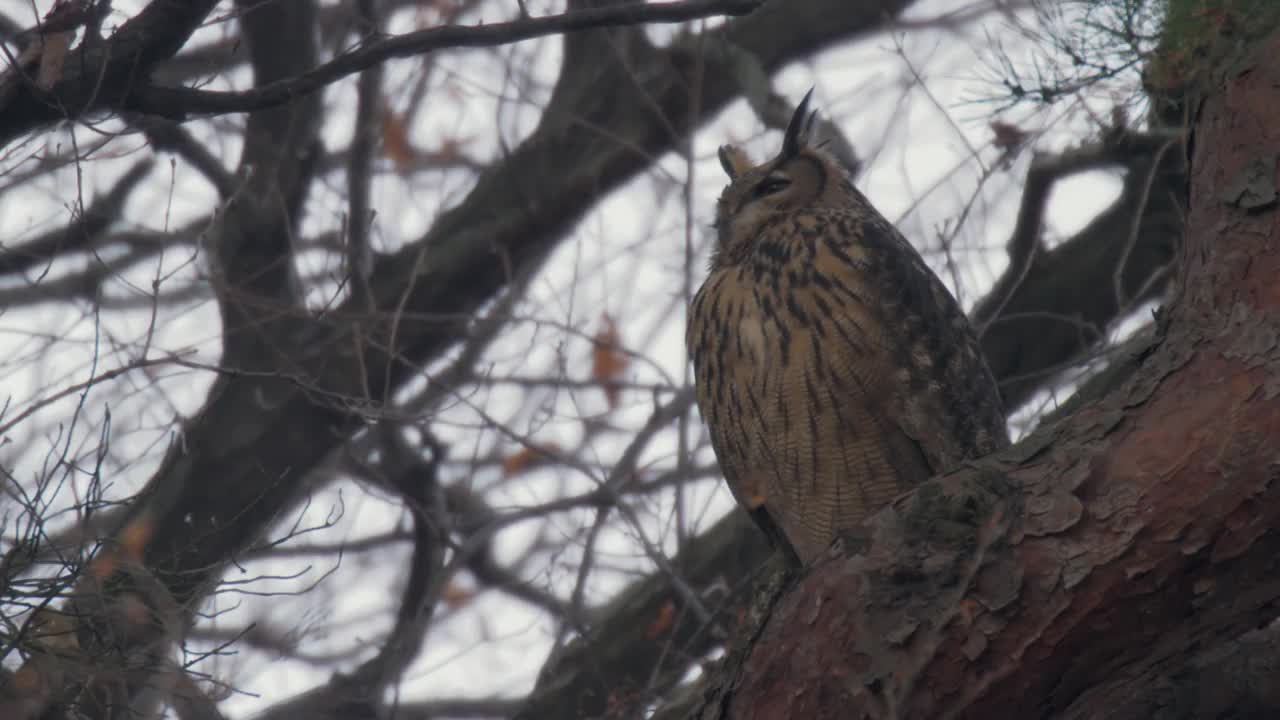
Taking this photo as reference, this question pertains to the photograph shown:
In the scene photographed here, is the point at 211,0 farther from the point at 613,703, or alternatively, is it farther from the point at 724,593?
the point at 724,593

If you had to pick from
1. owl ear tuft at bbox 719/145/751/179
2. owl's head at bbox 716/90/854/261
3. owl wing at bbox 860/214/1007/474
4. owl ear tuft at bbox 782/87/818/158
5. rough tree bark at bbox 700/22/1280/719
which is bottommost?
rough tree bark at bbox 700/22/1280/719

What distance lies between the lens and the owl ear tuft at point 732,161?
3951 millimetres

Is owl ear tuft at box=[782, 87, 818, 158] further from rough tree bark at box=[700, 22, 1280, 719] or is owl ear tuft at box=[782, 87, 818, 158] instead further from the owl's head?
rough tree bark at box=[700, 22, 1280, 719]

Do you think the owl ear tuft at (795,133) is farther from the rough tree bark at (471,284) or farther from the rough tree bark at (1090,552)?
the rough tree bark at (1090,552)

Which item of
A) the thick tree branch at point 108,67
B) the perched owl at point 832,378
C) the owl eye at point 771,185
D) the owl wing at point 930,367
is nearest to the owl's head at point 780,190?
the owl eye at point 771,185

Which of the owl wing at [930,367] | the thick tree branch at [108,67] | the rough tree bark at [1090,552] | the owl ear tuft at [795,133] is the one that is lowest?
the rough tree bark at [1090,552]

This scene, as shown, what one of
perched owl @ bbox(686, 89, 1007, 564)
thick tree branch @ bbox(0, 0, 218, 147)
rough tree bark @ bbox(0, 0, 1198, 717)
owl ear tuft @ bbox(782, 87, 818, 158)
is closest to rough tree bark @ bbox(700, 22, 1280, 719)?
perched owl @ bbox(686, 89, 1007, 564)

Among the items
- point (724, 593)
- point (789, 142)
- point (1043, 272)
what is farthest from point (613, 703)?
point (1043, 272)

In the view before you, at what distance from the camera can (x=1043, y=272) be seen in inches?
180

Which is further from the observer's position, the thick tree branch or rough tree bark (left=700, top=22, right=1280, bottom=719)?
the thick tree branch

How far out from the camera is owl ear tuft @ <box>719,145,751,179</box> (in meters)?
3.95

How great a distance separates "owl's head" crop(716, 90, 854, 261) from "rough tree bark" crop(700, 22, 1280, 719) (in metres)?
1.54

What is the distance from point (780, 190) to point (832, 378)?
784mm

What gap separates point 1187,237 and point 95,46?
1.82m
